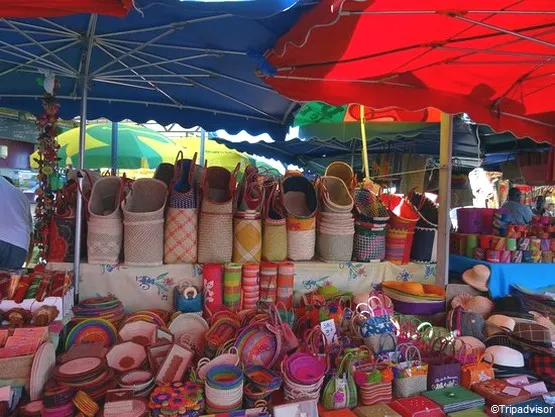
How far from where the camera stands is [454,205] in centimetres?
663

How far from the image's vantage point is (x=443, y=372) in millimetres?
2008

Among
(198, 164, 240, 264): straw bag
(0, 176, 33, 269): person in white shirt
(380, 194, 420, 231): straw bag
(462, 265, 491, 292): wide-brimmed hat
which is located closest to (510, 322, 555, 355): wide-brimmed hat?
(462, 265, 491, 292): wide-brimmed hat

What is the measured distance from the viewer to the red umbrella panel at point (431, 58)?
5.25 feet

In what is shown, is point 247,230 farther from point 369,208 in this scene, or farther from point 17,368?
point 17,368

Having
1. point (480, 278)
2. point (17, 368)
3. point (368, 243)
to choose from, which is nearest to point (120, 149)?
point (368, 243)

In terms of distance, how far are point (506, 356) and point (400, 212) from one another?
1112 millimetres

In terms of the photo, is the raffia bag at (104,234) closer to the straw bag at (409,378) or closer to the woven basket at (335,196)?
the woven basket at (335,196)

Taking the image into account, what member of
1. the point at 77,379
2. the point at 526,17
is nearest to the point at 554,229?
the point at 526,17

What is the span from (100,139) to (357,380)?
5675mm

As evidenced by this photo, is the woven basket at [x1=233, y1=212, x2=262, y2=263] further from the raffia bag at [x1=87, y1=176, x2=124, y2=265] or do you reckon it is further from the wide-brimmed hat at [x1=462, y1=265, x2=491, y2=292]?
the wide-brimmed hat at [x1=462, y1=265, x2=491, y2=292]

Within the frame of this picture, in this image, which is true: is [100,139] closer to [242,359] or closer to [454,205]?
[242,359]

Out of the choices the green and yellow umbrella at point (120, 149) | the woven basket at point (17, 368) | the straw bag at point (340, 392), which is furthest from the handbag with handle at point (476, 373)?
the green and yellow umbrella at point (120, 149)

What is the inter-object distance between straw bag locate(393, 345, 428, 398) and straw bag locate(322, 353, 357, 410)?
0.25m

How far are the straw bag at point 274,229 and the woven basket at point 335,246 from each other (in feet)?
0.85
